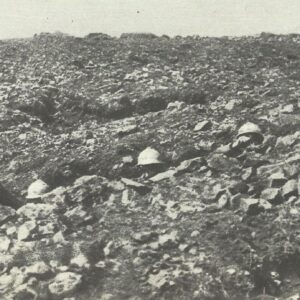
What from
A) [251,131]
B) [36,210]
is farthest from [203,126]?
[36,210]

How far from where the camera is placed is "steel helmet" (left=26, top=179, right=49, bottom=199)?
5465 mm

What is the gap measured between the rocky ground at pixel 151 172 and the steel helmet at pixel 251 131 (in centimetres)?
2

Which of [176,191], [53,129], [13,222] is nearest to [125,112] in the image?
[53,129]

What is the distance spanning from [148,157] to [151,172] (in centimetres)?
20

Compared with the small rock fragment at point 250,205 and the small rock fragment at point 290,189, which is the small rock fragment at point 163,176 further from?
the small rock fragment at point 290,189

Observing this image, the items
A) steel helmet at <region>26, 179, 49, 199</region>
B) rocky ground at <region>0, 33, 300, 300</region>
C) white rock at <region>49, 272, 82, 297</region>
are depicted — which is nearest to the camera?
white rock at <region>49, 272, 82, 297</region>

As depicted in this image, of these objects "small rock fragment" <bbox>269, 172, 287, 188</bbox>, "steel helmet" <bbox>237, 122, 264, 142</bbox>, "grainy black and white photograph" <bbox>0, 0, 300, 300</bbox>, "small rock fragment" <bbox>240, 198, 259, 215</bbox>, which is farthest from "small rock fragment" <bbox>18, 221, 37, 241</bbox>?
"steel helmet" <bbox>237, 122, 264, 142</bbox>

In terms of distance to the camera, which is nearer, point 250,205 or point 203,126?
point 250,205

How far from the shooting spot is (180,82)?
7.20 meters

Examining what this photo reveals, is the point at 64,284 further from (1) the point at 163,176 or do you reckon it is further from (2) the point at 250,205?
(2) the point at 250,205

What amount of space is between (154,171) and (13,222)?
5.37 feet

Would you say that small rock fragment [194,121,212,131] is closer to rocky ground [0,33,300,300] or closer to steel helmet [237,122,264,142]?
rocky ground [0,33,300,300]

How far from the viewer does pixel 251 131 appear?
5.84m

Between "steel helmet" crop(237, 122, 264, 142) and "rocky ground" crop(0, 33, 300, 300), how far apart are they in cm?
2
